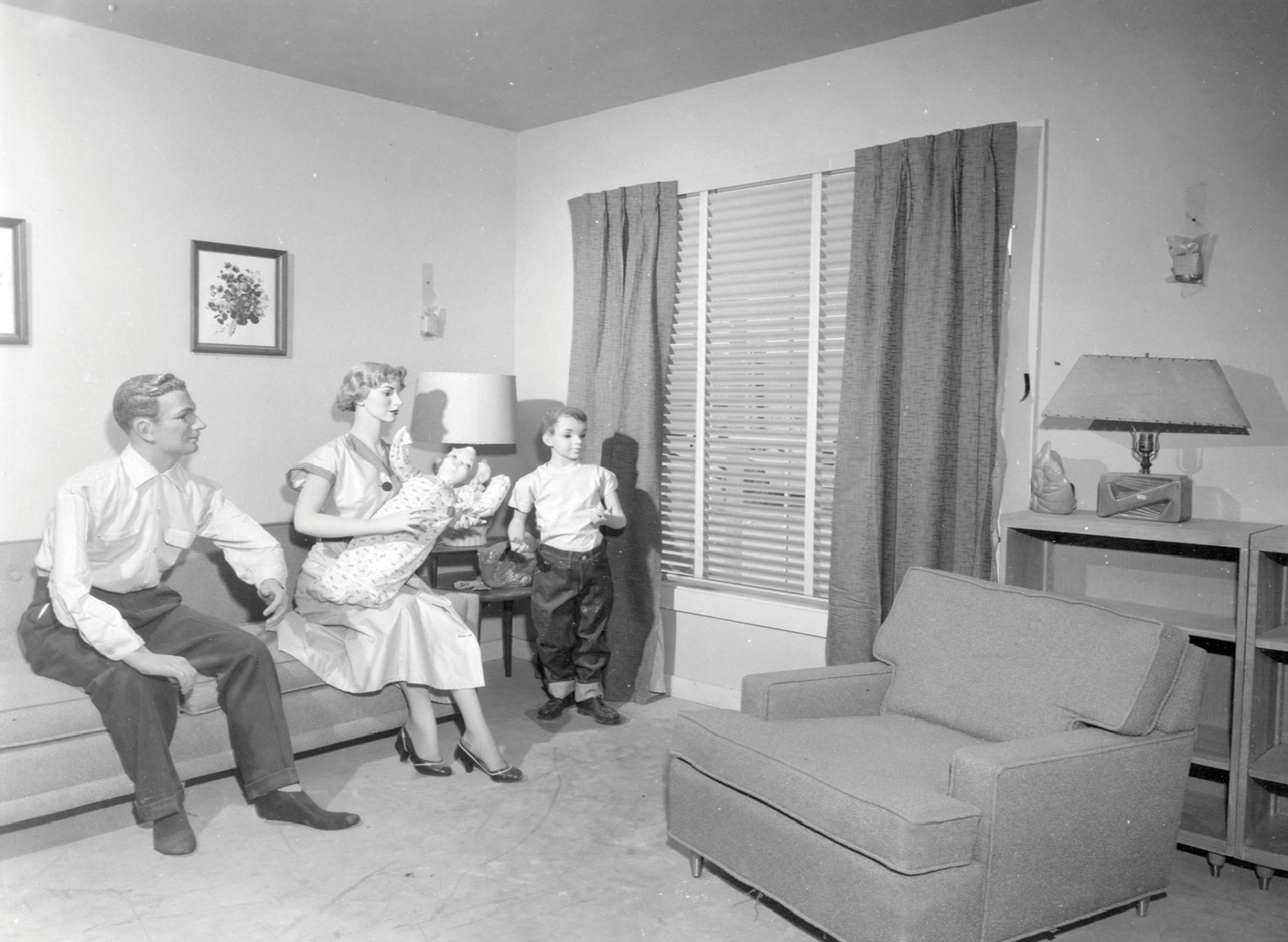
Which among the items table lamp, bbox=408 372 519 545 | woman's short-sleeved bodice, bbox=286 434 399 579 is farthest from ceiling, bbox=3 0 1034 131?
woman's short-sleeved bodice, bbox=286 434 399 579

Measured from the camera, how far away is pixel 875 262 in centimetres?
389

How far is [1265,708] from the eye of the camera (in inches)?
118

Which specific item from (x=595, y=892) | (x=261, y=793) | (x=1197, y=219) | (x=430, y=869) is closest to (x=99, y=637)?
(x=261, y=793)

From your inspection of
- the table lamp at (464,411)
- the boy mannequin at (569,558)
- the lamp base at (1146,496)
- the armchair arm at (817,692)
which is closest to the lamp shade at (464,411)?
the table lamp at (464,411)

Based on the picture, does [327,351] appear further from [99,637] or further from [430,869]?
[430,869]

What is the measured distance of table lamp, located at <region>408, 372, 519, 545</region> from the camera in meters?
4.48

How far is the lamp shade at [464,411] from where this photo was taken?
14.7ft

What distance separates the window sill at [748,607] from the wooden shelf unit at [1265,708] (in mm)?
1562

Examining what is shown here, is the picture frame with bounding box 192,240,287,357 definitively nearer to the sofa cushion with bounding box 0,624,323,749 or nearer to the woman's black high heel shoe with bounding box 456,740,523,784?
the sofa cushion with bounding box 0,624,323,749

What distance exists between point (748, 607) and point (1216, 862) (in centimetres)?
196

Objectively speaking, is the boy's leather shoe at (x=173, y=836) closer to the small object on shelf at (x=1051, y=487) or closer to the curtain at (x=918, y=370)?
the curtain at (x=918, y=370)

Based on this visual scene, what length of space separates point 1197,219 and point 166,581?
363cm

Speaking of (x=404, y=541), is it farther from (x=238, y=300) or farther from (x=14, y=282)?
(x=14, y=282)

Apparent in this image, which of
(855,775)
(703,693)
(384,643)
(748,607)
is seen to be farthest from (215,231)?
(855,775)
